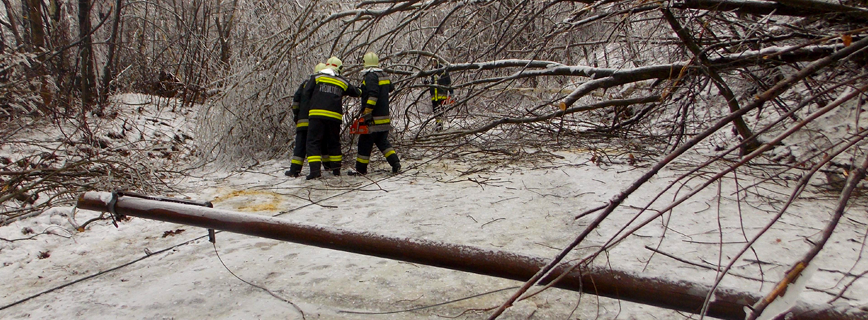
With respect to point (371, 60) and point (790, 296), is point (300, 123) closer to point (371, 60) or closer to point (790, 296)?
point (371, 60)

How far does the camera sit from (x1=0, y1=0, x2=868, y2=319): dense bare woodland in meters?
4.15

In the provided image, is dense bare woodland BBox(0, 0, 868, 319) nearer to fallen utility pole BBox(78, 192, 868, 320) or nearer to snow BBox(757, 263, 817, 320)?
fallen utility pole BBox(78, 192, 868, 320)

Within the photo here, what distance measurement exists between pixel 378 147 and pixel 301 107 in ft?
3.46

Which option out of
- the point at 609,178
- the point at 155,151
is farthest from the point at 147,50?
the point at 609,178

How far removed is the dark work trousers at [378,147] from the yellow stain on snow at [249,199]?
1.30 meters

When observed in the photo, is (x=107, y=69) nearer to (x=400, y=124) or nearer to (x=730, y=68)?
(x=400, y=124)

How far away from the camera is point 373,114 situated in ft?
20.2

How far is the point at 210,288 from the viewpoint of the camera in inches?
106

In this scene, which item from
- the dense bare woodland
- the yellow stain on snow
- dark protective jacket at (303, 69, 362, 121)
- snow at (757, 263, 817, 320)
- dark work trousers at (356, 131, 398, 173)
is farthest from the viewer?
dark work trousers at (356, 131, 398, 173)

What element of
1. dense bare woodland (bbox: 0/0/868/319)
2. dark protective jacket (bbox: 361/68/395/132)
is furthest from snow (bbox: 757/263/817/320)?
dark protective jacket (bbox: 361/68/395/132)

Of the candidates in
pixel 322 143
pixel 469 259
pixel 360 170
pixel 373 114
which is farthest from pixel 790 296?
pixel 322 143

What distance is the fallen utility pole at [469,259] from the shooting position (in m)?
1.29

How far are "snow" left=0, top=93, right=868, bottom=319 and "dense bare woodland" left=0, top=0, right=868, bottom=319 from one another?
322 millimetres

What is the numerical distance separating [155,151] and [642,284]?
763 centimetres
